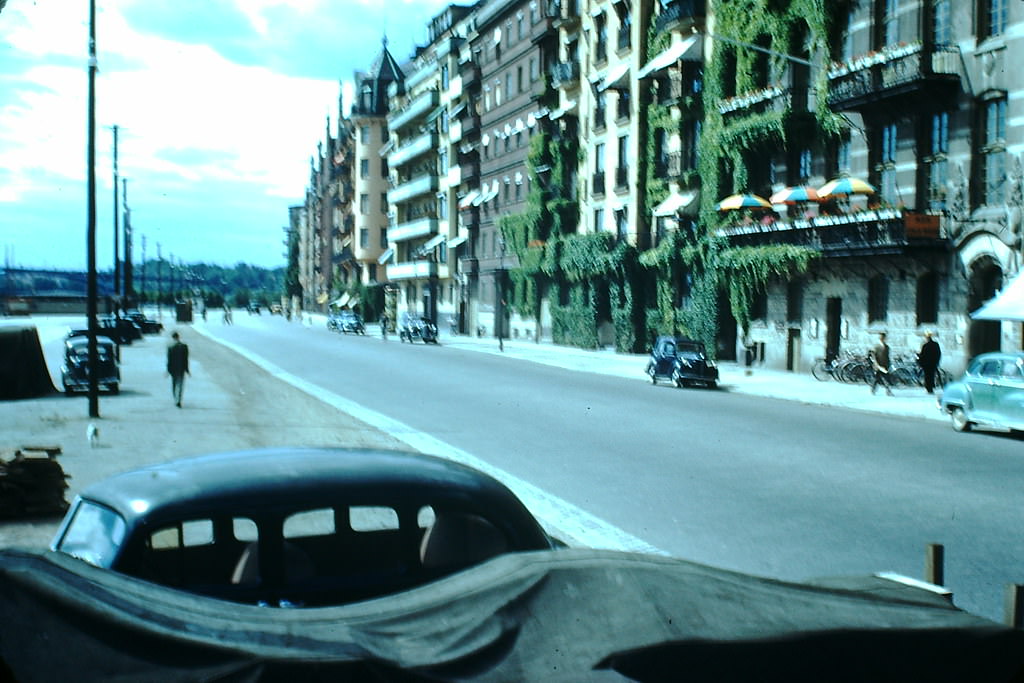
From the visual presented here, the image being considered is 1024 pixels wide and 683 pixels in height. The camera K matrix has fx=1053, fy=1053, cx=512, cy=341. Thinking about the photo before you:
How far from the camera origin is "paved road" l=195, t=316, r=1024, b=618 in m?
9.25

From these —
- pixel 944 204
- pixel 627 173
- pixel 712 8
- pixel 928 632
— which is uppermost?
pixel 712 8

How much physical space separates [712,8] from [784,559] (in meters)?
35.8

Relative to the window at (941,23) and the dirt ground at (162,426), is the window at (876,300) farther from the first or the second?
the dirt ground at (162,426)

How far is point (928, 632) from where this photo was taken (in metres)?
2.80

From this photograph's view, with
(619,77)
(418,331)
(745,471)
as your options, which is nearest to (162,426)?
(745,471)

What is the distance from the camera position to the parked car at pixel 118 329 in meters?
44.1

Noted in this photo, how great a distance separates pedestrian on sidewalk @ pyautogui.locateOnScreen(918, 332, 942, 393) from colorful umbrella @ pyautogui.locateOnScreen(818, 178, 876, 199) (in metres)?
4.79

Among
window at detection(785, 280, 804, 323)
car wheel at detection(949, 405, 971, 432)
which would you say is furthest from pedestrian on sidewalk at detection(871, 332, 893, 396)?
car wheel at detection(949, 405, 971, 432)

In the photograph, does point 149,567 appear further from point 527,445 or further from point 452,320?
point 452,320

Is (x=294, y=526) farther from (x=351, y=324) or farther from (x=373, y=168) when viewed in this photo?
(x=373, y=168)

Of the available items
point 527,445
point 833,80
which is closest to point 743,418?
point 527,445

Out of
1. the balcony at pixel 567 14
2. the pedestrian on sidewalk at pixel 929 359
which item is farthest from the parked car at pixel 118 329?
the pedestrian on sidewalk at pixel 929 359

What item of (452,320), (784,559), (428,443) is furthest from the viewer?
(452,320)

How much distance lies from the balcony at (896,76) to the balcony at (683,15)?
10.9 m
